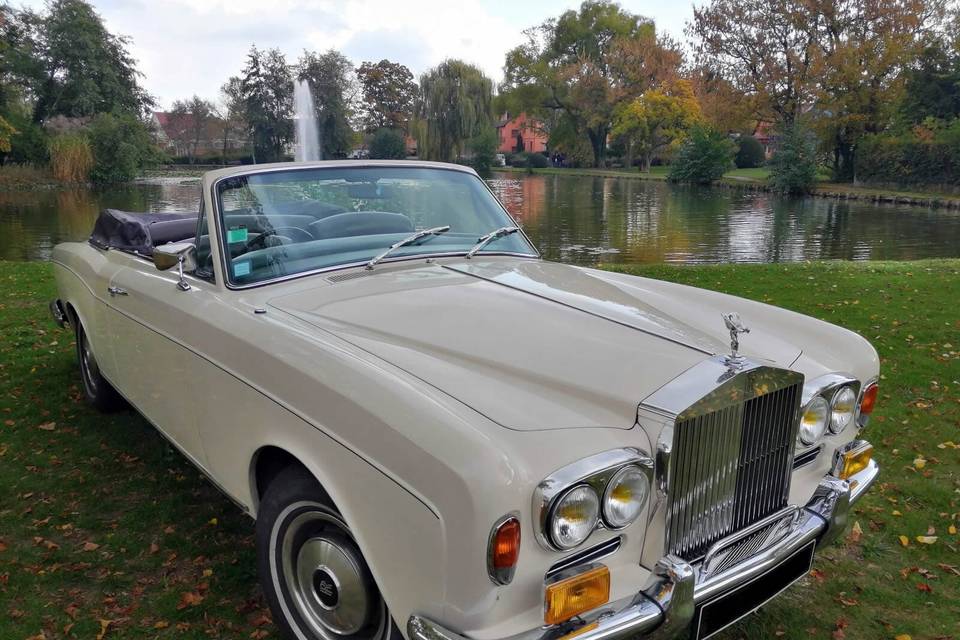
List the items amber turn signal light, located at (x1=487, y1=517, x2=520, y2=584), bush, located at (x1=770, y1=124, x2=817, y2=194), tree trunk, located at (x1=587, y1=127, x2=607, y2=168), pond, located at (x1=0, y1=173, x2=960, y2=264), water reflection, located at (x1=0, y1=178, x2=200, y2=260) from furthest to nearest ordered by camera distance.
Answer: tree trunk, located at (x1=587, y1=127, x2=607, y2=168), bush, located at (x1=770, y1=124, x2=817, y2=194), water reflection, located at (x1=0, y1=178, x2=200, y2=260), pond, located at (x1=0, y1=173, x2=960, y2=264), amber turn signal light, located at (x1=487, y1=517, x2=520, y2=584)

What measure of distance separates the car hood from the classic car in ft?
0.04

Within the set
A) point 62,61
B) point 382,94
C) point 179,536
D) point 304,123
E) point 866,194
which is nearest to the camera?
point 179,536

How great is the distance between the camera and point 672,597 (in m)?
2.02

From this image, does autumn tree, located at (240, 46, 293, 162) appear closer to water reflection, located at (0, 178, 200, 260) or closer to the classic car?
water reflection, located at (0, 178, 200, 260)

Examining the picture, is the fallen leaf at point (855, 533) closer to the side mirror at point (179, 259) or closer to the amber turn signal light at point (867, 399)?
the amber turn signal light at point (867, 399)

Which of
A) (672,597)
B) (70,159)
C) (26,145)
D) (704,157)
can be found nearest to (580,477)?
(672,597)

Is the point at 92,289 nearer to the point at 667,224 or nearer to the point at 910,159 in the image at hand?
the point at 667,224

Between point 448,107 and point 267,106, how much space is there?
1443cm

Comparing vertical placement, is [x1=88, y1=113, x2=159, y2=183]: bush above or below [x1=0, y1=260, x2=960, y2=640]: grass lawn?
above

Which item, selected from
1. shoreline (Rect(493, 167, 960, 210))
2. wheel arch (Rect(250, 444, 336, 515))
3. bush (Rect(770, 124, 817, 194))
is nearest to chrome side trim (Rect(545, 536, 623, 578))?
wheel arch (Rect(250, 444, 336, 515))

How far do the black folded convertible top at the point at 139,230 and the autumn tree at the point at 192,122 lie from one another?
79.3 m

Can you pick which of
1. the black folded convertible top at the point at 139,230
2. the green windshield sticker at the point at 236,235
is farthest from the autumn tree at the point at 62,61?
the green windshield sticker at the point at 236,235

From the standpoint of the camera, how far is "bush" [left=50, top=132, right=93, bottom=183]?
37.2m

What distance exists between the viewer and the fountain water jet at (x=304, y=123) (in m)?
46.3
